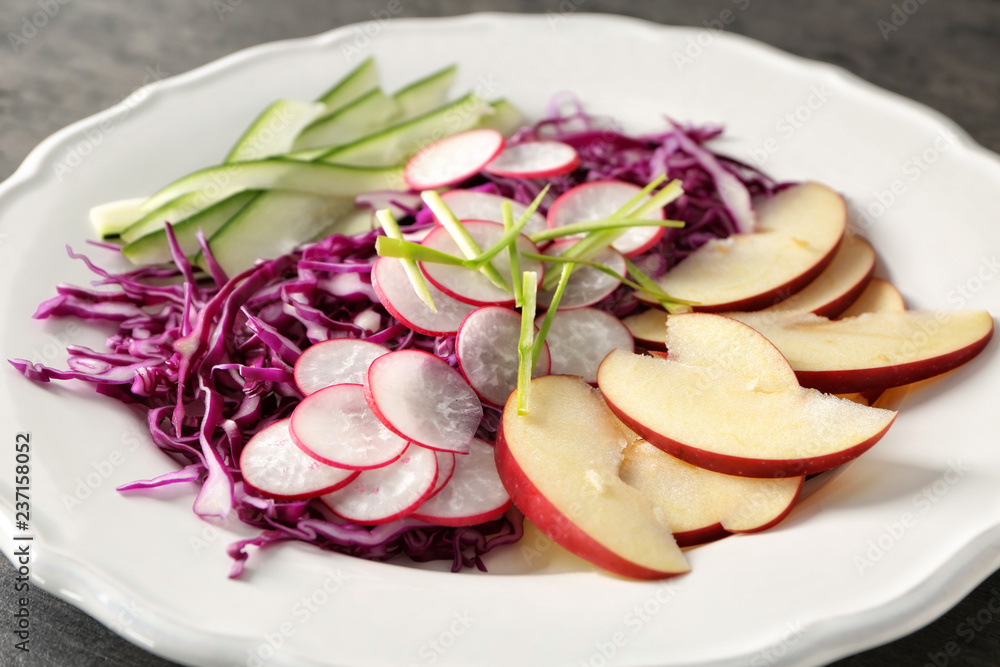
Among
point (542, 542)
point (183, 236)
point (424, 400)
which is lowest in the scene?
point (542, 542)

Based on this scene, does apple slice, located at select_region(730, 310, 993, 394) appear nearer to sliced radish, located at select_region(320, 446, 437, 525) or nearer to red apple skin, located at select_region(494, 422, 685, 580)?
red apple skin, located at select_region(494, 422, 685, 580)

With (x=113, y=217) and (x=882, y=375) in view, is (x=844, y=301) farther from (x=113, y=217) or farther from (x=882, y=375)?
(x=113, y=217)

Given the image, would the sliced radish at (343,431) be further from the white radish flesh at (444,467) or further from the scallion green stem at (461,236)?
the scallion green stem at (461,236)

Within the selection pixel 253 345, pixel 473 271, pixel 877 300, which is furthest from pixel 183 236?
pixel 877 300

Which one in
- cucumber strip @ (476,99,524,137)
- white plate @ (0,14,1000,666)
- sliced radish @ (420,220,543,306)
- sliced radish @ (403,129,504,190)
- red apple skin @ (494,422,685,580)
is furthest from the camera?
cucumber strip @ (476,99,524,137)

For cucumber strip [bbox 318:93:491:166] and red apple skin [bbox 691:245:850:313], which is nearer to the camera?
red apple skin [bbox 691:245:850:313]

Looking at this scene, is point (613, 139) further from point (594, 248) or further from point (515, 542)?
point (515, 542)

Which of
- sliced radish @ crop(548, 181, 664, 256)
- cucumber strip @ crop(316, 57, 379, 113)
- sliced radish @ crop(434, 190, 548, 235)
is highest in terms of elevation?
cucumber strip @ crop(316, 57, 379, 113)

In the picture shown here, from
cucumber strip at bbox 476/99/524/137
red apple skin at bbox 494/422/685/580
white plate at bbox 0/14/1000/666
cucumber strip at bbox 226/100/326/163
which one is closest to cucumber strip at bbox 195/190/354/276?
cucumber strip at bbox 226/100/326/163
